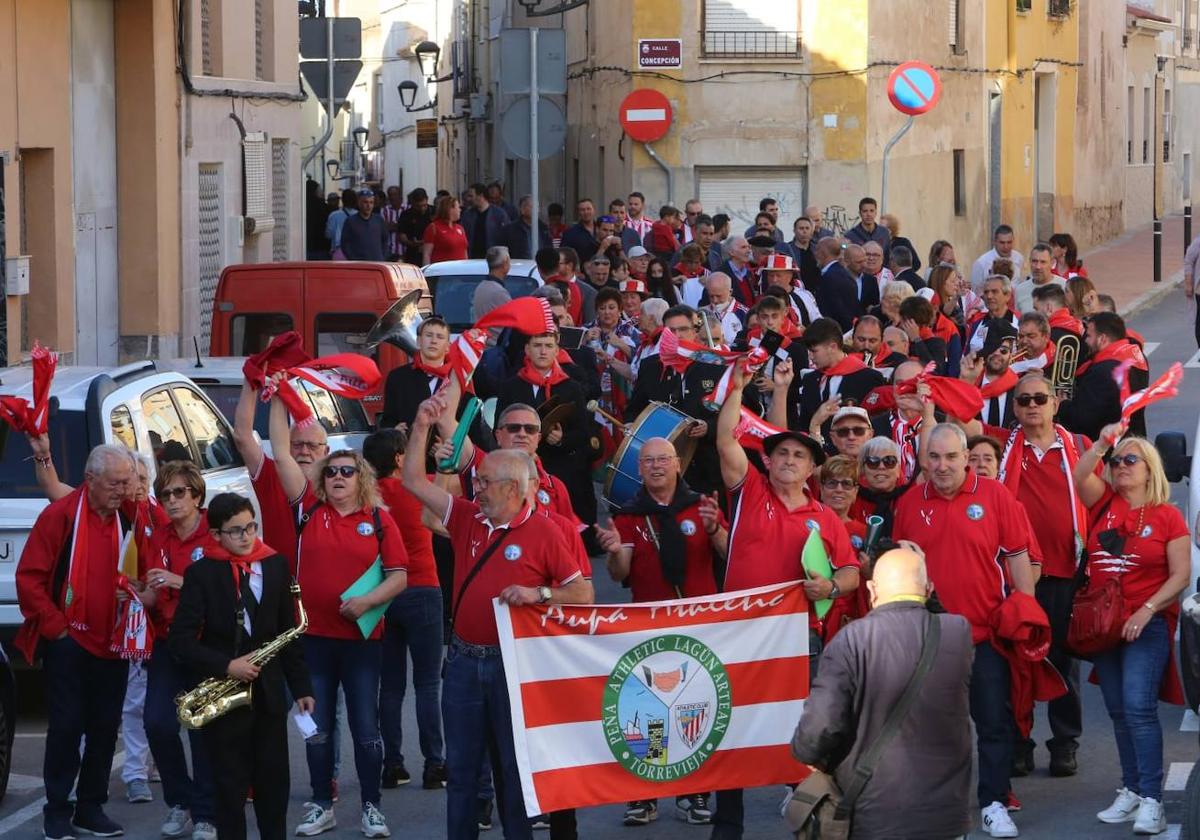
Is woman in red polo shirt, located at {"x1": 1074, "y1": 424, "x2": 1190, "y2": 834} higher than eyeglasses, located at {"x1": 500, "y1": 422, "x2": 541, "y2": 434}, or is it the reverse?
eyeglasses, located at {"x1": 500, "y1": 422, "x2": 541, "y2": 434}

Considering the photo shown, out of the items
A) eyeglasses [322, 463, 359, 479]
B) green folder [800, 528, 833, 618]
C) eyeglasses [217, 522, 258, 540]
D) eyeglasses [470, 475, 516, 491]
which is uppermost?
eyeglasses [470, 475, 516, 491]

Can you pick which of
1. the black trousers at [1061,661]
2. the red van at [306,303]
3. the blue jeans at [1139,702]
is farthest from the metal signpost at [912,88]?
the blue jeans at [1139,702]

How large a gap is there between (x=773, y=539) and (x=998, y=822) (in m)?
1.51

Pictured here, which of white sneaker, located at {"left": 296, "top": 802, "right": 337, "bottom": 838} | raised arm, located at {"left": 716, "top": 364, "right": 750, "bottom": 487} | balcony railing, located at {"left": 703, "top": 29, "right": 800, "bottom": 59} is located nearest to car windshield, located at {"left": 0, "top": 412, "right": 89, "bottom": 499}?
white sneaker, located at {"left": 296, "top": 802, "right": 337, "bottom": 838}

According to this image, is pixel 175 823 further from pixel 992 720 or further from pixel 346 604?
pixel 992 720

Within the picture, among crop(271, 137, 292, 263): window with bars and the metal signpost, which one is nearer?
the metal signpost

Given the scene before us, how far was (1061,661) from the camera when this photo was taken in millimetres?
9547

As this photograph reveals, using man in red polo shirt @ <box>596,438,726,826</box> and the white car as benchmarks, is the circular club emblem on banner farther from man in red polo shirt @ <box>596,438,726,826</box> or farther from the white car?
the white car

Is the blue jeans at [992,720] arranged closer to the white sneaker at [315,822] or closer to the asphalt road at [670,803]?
the asphalt road at [670,803]

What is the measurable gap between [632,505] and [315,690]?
1547 mm

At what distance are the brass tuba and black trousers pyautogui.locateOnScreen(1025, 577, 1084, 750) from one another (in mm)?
3572

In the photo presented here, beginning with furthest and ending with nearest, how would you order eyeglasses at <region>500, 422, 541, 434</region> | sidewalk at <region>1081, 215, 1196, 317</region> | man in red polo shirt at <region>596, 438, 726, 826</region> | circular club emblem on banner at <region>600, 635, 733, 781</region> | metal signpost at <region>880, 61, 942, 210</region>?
sidewalk at <region>1081, 215, 1196, 317</region>
metal signpost at <region>880, 61, 942, 210</region>
eyeglasses at <region>500, 422, 541, 434</region>
man in red polo shirt at <region>596, 438, 726, 826</region>
circular club emblem on banner at <region>600, 635, 733, 781</region>

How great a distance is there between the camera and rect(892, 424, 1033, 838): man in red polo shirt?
28.5 ft

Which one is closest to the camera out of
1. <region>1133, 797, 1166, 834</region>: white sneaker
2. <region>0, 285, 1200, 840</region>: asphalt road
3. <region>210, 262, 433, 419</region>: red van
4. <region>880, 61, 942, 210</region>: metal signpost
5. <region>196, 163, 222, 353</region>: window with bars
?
<region>1133, 797, 1166, 834</region>: white sneaker
